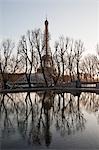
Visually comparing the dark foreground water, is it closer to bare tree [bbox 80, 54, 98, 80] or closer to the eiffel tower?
the eiffel tower

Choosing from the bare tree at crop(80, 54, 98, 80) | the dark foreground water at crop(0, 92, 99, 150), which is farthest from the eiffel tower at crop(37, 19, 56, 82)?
the dark foreground water at crop(0, 92, 99, 150)

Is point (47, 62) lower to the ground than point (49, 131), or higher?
higher

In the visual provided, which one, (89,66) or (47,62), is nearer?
(47,62)

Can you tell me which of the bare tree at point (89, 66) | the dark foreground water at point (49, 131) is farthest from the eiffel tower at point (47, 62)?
the dark foreground water at point (49, 131)

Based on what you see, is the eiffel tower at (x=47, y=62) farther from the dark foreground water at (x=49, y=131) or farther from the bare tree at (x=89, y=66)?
the dark foreground water at (x=49, y=131)

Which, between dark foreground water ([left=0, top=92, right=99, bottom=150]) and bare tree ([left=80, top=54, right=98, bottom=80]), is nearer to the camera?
dark foreground water ([left=0, top=92, right=99, bottom=150])

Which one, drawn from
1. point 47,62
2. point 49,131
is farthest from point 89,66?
point 49,131

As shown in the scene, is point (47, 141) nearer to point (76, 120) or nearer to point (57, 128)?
point (57, 128)

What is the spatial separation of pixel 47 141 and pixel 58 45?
3604 centimetres

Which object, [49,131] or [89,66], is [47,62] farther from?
[49,131]

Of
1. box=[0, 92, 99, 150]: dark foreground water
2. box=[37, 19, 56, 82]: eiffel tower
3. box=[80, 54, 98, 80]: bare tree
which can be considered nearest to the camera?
box=[0, 92, 99, 150]: dark foreground water

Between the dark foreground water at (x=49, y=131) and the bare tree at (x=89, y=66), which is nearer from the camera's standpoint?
the dark foreground water at (x=49, y=131)

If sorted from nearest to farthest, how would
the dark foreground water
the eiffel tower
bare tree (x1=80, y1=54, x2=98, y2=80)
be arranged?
the dark foreground water, the eiffel tower, bare tree (x1=80, y1=54, x2=98, y2=80)

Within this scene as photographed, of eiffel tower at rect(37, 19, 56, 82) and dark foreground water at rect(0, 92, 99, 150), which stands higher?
eiffel tower at rect(37, 19, 56, 82)
